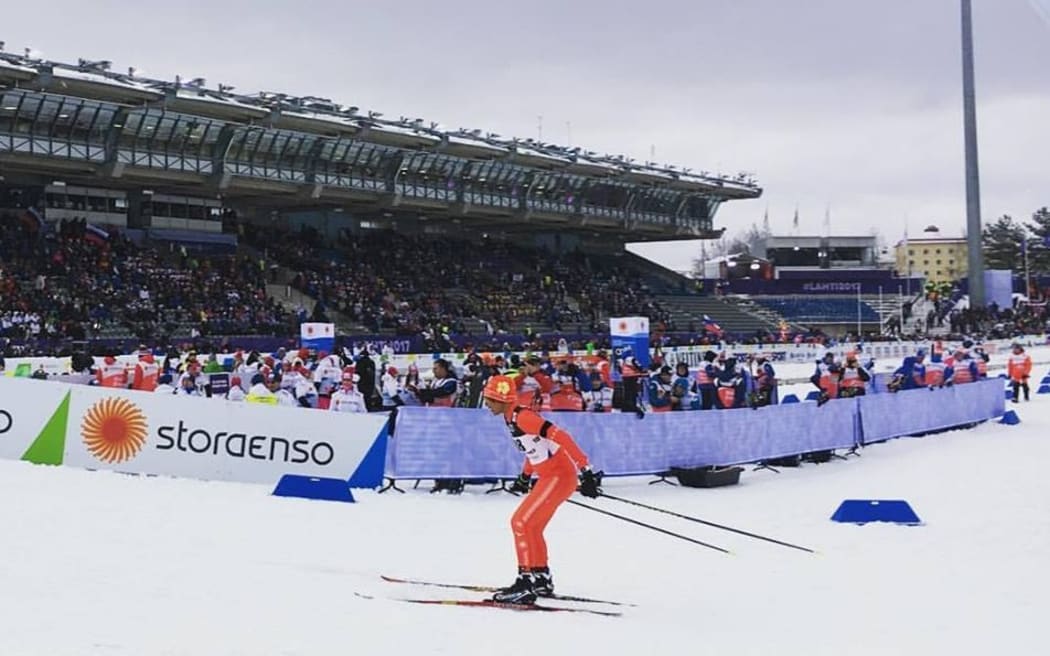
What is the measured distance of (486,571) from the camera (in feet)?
33.1

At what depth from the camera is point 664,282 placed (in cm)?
7388

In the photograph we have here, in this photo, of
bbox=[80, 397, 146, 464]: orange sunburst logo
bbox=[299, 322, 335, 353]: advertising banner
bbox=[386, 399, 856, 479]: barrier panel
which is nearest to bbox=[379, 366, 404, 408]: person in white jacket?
bbox=[386, 399, 856, 479]: barrier panel

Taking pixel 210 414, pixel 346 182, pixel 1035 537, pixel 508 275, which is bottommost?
pixel 1035 537

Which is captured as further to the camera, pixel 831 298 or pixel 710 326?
pixel 831 298

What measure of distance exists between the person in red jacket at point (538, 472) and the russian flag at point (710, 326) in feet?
156

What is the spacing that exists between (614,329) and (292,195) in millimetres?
26827

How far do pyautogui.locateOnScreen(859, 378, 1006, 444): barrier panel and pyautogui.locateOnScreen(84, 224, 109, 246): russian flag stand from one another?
32753 millimetres

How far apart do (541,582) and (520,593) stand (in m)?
0.21

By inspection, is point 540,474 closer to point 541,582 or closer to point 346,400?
point 541,582

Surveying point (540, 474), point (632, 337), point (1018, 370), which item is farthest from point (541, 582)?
point (1018, 370)

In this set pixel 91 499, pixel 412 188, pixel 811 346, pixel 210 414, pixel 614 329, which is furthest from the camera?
pixel 412 188

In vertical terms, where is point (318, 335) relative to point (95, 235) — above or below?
below

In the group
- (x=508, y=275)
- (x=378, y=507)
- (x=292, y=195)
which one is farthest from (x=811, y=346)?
(x=378, y=507)

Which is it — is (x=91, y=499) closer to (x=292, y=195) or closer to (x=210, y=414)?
(x=210, y=414)
